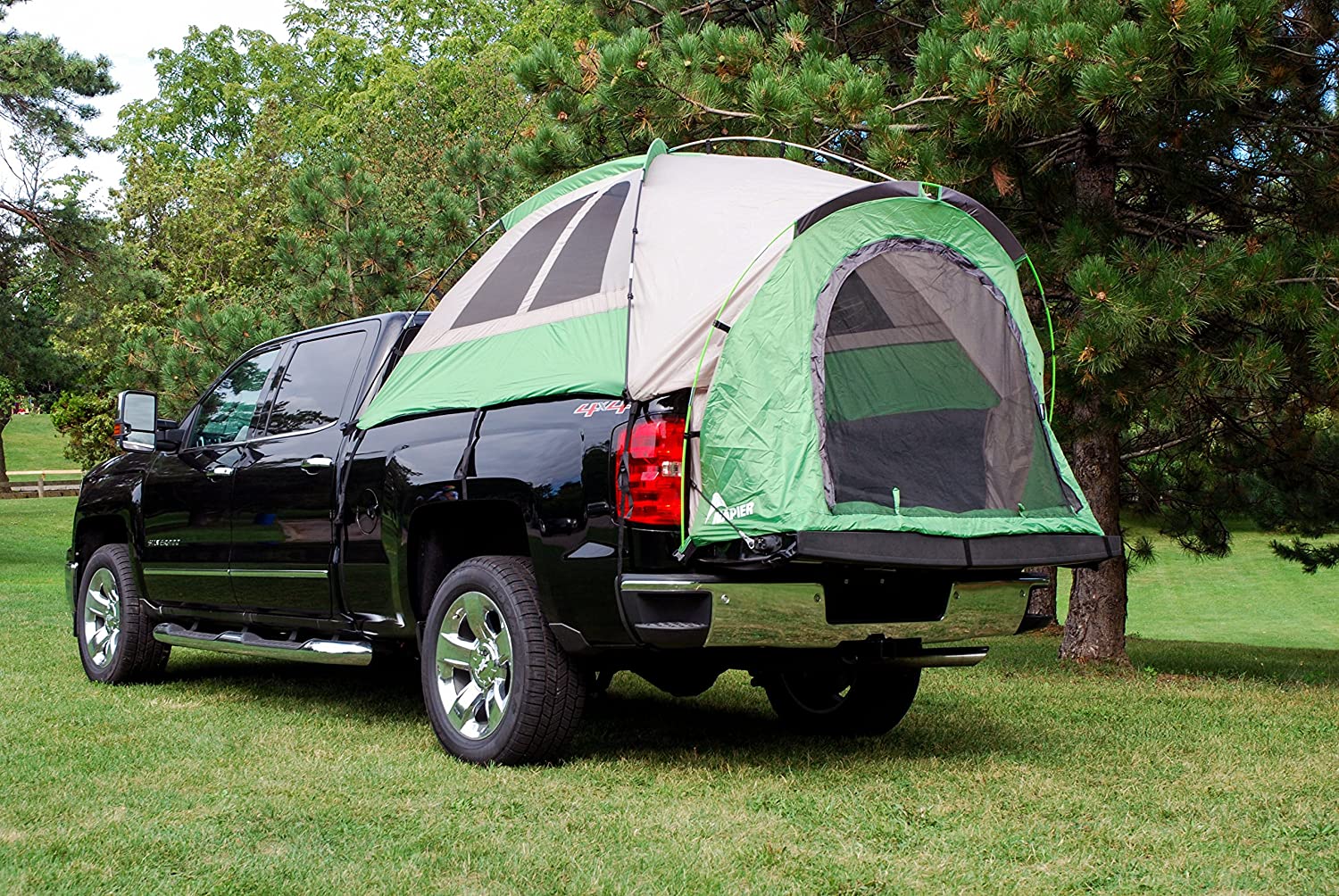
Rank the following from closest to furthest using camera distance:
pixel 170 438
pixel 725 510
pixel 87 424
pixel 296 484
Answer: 1. pixel 725 510
2. pixel 296 484
3. pixel 170 438
4. pixel 87 424

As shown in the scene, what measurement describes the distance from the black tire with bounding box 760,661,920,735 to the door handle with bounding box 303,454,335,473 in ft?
7.40

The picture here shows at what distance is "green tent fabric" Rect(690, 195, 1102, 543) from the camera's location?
4.97 meters

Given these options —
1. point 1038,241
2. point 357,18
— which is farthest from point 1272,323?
point 357,18

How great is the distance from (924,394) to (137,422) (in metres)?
4.51

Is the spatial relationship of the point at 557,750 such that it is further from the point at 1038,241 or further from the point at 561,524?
the point at 1038,241

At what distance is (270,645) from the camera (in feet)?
22.5

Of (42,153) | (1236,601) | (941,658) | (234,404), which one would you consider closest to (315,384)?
(234,404)

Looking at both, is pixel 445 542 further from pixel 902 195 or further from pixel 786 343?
pixel 902 195

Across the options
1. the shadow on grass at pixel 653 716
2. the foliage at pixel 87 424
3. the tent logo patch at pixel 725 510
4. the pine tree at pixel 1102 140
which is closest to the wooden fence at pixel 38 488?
the foliage at pixel 87 424

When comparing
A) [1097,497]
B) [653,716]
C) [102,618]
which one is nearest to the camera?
[653,716]

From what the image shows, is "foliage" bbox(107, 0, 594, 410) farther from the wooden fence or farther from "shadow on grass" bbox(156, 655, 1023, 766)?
the wooden fence

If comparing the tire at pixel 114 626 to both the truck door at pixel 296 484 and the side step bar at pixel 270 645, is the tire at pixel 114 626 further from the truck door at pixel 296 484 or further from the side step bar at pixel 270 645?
the truck door at pixel 296 484

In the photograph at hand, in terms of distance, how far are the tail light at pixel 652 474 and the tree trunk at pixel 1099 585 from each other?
5460 mm

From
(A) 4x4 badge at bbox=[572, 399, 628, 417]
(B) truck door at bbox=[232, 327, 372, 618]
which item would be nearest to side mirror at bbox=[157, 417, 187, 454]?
(B) truck door at bbox=[232, 327, 372, 618]
